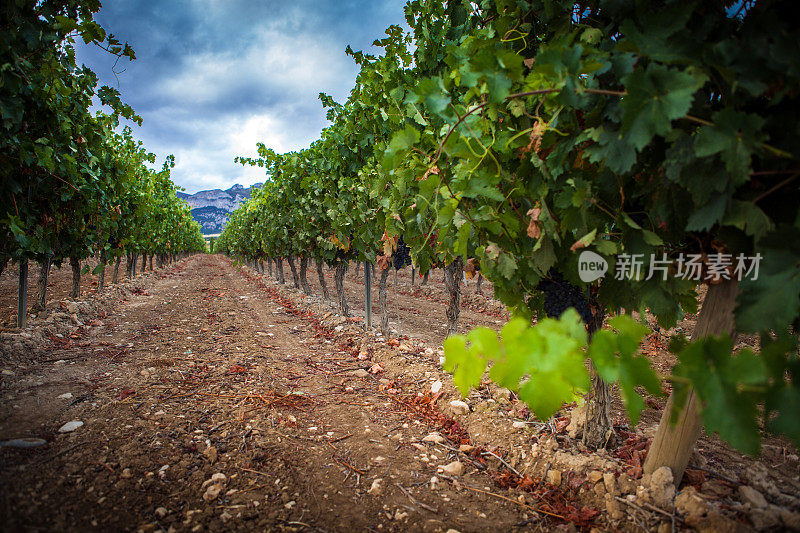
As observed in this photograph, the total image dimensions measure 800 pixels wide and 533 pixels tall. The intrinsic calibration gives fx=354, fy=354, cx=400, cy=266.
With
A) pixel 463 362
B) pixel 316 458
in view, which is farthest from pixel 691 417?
pixel 316 458

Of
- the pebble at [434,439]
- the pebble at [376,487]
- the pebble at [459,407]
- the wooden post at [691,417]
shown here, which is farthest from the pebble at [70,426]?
the wooden post at [691,417]

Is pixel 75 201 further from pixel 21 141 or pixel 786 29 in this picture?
pixel 786 29

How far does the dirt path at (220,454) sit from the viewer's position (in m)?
1.96

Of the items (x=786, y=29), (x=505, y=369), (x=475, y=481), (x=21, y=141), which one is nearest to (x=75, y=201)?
(x=21, y=141)

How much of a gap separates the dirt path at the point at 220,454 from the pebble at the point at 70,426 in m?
0.06

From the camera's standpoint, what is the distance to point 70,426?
2742 millimetres

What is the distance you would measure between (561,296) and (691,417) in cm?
86

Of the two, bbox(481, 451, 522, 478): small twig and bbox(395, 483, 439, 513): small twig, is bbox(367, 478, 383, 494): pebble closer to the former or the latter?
bbox(395, 483, 439, 513): small twig

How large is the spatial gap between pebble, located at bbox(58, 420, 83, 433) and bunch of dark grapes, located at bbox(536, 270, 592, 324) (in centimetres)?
362

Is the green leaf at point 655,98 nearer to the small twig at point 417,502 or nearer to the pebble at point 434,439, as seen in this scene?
the small twig at point 417,502

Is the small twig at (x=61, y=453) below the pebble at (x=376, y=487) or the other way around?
the other way around

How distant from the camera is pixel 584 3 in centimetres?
196

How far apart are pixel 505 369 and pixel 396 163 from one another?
1476mm

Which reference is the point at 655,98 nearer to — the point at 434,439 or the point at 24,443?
the point at 434,439
